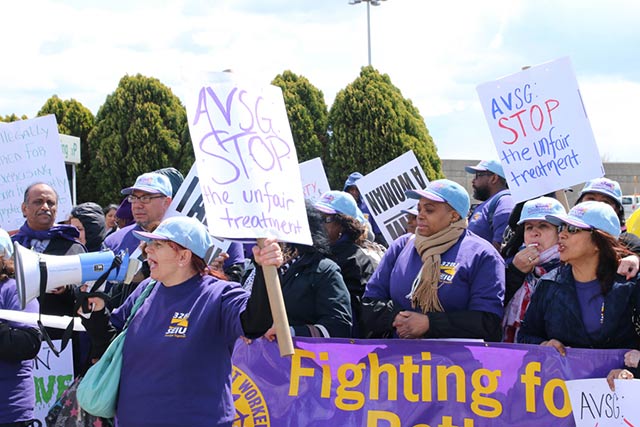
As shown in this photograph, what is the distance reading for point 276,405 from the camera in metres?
4.86

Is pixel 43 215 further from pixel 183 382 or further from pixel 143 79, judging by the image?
pixel 143 79

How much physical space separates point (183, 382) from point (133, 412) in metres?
0.27

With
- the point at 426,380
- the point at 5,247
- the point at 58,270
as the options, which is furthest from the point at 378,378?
the point at 5,247

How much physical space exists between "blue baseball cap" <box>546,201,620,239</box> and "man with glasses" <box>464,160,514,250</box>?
1.56 m

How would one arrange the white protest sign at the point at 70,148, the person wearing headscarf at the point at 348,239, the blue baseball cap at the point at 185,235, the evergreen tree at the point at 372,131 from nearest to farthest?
the blue baseball cap at the point at 185,235
the person wearing headscarf at the point at 348,239
the white protest sign at the point at 70,148
the evergreen tree at the point at 372,131

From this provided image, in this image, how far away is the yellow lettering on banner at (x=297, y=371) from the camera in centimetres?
484

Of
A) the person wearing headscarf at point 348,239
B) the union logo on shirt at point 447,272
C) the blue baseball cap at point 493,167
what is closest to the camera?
the union logo on shirt at point 447,272

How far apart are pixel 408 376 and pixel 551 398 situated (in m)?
0.79

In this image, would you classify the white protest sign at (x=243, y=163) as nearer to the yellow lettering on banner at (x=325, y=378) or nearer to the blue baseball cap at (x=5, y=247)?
the yellow lettering on banner at (x=325, y=378)

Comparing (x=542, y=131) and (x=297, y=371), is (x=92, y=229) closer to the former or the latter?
(x=297, y=371)

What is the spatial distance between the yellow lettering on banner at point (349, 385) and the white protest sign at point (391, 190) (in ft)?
9.12

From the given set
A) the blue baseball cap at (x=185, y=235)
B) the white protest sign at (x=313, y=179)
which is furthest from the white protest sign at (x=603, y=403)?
the white protest sign at (x=313, y=179)

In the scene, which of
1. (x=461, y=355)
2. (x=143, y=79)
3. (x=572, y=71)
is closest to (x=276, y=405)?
(x=461, y=355)

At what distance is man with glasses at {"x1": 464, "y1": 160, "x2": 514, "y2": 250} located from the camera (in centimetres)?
613
